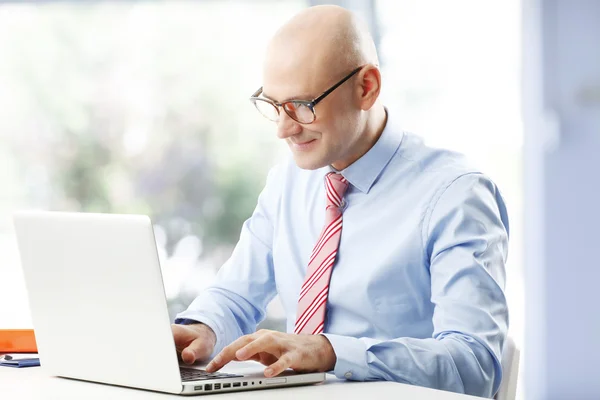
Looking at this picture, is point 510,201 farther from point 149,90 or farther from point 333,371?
point 333,371

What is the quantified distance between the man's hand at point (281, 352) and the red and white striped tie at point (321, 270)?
427 millimetres

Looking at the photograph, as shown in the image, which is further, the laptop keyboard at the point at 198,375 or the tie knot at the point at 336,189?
the tie knot at the point at 336,189

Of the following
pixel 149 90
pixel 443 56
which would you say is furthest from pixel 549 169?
pixel 149 90

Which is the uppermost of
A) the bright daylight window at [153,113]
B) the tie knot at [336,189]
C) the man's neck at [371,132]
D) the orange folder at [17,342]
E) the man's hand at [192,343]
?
the bright daylight window at [153,113]

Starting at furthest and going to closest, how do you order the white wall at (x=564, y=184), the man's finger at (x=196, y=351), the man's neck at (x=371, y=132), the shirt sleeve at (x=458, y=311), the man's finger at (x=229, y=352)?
the white wall at (x=564, y=184), the man's neck at (x=371, y=132), the man's finger at (x=196, y=351), the shirt sleeve at (x=458, y=311), the man's finger at (x=229, y=352)

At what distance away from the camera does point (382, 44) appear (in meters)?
3.29

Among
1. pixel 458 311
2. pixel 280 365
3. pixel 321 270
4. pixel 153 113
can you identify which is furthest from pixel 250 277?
pixel 153 113

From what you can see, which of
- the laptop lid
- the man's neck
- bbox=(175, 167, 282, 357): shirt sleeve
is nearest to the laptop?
the laptop lid

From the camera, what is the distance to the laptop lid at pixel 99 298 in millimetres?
1216

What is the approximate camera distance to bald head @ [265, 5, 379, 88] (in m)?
1.84

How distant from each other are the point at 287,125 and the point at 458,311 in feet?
1.85

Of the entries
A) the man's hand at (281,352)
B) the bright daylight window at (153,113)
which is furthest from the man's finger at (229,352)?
the bright daylight window at (153,113)

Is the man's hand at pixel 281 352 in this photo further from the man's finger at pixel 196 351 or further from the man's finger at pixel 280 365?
the man's finger at pixel 196 351

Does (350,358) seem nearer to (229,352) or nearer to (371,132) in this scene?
(229,352)
